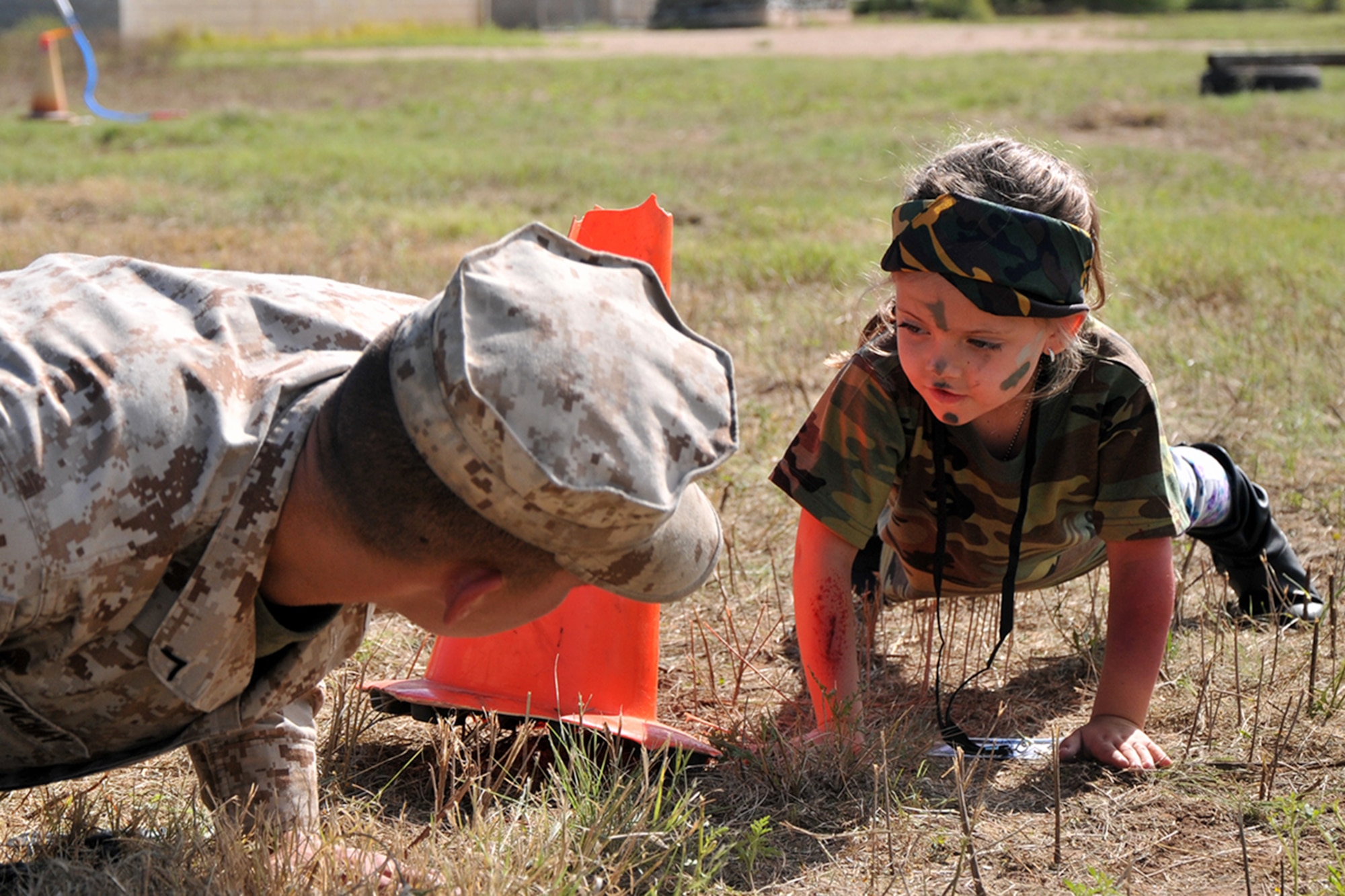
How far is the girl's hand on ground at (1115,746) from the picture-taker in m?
2.45

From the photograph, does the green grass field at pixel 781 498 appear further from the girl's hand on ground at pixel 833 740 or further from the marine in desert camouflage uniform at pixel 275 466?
the marine in desert camouflage uniform at pixel 275 466

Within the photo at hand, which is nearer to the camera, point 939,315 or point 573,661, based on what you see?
point 939,315

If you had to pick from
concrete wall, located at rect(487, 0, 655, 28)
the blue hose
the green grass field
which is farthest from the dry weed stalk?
concrete wall, located at rect(487, 0, 655, 28)

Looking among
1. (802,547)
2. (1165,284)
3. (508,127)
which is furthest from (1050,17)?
(802,547)

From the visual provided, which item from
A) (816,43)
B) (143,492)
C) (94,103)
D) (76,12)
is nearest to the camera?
(143,492)

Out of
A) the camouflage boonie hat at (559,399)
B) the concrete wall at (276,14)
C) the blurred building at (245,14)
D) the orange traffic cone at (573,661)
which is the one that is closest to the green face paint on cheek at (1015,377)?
the orange traffic cone at (573,661)


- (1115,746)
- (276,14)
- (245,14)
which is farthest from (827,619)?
(276,14)

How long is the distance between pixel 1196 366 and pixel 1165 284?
1325mm

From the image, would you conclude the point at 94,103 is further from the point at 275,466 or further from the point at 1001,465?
the point at 275,466

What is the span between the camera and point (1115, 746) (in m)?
2.49

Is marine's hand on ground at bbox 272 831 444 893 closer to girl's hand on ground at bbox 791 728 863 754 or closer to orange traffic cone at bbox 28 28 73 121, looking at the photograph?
girl's hand on ground at bbox 791 728 863 754

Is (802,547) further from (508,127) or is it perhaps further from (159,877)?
(508,127)

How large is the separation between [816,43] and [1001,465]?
28779 mm

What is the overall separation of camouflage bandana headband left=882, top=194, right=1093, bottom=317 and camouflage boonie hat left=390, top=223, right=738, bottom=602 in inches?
36.6
